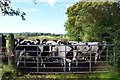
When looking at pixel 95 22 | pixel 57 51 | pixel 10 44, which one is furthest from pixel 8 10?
pixel 95 22

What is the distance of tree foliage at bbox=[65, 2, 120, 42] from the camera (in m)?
4.68

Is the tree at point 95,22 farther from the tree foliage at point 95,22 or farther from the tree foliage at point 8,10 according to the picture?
the tree foliage at point 8,10

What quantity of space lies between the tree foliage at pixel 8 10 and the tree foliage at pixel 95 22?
111 cm

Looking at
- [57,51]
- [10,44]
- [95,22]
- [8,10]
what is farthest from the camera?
[95,22]

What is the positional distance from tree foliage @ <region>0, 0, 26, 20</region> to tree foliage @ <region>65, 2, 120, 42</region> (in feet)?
3.63

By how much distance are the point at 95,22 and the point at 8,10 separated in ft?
7.25

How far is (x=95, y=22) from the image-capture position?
4.97 meters

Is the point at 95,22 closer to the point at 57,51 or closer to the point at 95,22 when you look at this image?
the point at 95,22

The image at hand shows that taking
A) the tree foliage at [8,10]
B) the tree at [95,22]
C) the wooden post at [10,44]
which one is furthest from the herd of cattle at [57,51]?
the tree foliage at [8,10]

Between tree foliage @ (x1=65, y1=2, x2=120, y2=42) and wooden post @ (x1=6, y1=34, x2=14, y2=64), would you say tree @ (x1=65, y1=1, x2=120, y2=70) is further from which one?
wooden post @ (x1=6, y1=34, x2=14, y2=64)

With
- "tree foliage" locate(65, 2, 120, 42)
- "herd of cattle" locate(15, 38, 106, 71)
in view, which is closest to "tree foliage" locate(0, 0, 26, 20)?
"herd of cattle" locate(15, 38, 106, 71)

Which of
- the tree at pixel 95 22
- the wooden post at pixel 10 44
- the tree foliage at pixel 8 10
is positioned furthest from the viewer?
the tree at pixel 95 22

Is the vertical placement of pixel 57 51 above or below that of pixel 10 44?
below

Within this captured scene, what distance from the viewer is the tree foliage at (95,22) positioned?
184 inches
